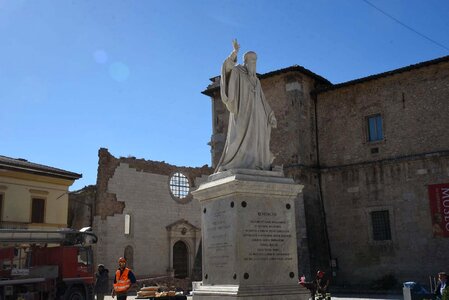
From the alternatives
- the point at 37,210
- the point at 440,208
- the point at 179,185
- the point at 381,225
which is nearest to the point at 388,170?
the point at 381,225

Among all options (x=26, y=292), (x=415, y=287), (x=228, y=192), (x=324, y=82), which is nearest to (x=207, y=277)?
(x=228, y=192)

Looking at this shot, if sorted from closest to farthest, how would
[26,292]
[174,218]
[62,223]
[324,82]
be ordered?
[26,292]
[324,82]
[62,223]
[174,218]

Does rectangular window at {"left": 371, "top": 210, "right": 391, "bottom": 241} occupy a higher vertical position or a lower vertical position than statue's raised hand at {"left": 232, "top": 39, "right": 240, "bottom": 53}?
lower

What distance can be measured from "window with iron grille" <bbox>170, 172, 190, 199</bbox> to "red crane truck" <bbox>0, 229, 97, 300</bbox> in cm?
1712

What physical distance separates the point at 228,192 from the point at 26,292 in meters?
11.1

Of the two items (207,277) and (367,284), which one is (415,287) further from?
(207,277)

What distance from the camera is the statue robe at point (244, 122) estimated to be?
7199 mm

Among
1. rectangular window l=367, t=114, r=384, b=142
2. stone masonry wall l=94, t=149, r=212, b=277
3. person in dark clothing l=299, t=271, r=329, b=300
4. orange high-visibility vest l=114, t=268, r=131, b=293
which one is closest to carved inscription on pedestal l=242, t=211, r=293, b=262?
orange high-visibility vest l=114, t=268, r=131, b=293

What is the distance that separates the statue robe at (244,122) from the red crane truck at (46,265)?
10.5 metres

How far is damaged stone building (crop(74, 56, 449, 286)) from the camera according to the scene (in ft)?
66.1

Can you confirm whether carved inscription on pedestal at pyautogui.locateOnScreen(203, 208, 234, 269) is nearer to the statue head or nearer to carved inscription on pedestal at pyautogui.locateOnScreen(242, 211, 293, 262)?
carved inscription on pedestal at pyautogui.locateOnScreen(242, 211, 293, 262)

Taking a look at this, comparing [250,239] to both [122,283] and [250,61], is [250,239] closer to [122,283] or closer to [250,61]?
[250,61]

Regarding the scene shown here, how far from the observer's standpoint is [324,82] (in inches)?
1000

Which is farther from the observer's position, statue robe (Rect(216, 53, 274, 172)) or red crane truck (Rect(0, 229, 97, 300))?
red crane truck (Rect(0, 229, 97, 300))
